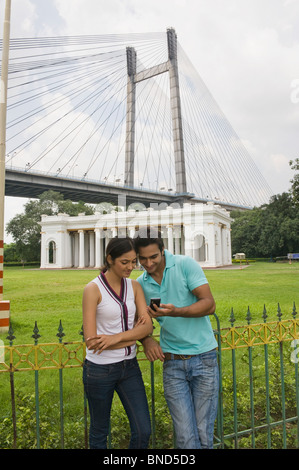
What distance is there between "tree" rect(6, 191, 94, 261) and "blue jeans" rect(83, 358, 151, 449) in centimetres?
4569

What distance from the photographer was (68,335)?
721 cm

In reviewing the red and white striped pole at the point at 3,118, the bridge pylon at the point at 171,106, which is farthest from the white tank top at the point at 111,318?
the bridge pylon at the point at 171,106

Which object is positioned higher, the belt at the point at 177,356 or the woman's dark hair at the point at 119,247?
the woman's dark hair at the point at 119,247

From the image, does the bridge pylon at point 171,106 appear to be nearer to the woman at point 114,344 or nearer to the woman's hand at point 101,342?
the woman at point 114,344

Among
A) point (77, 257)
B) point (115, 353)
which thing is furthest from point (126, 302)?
point (77, 257)

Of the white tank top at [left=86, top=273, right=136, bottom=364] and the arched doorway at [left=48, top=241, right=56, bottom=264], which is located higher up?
the arched doorway at [left=48, top=241, right=56, bottom=264]

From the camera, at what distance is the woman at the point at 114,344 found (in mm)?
2309

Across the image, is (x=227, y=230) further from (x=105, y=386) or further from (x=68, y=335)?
(x=105, y=386)

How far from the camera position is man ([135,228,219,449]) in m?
2.42

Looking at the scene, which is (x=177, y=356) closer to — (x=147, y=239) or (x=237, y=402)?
(x=147, y=239)

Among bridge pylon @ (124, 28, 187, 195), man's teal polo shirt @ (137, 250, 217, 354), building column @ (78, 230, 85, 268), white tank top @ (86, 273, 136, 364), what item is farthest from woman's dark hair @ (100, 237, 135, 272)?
bridge pylon @ (124, 28, 187, 195)

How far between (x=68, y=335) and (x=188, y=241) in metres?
33.5

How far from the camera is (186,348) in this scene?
2479 millimetres

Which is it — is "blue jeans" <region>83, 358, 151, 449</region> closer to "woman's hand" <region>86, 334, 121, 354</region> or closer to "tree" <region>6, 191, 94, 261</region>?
"woman's hand" <region>86, 334, 121, 354</region>
